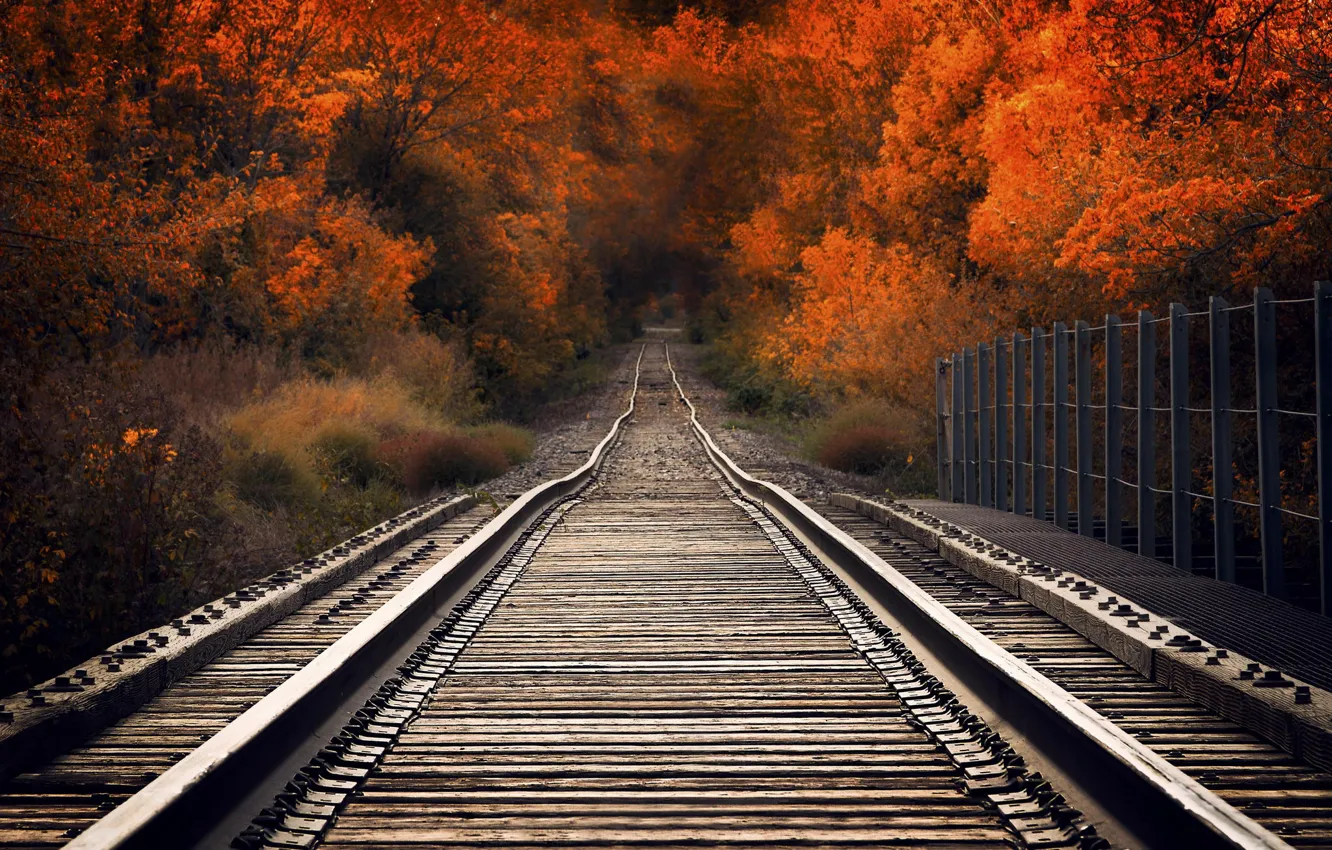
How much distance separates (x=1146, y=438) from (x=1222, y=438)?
130cm

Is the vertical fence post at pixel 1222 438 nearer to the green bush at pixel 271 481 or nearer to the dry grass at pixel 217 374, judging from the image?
the green bush at pixel 271 481

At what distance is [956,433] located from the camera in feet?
49.6

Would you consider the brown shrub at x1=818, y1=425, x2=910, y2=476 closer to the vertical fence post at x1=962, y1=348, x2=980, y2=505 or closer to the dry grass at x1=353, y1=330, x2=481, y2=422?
the vertical fence post at x1=962, y1=348, x2=980, y2=505

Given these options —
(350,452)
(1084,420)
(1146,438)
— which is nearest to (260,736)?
(1146,438)

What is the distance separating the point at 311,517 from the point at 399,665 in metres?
8.12

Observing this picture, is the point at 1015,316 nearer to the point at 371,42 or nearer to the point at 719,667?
the point at 719,667

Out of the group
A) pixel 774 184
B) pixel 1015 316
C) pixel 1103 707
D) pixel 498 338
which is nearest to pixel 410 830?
pixel 1103 707

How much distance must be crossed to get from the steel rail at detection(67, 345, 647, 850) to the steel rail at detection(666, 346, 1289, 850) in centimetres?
244

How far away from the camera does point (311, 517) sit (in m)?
13.6

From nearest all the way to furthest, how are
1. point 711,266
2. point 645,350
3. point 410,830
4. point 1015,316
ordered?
point 410,830 → point 1015,316 → point 711,266 → point 645,350

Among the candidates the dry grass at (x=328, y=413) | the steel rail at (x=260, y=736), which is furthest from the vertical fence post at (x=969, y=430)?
the steel rail at (x=260, y=736)

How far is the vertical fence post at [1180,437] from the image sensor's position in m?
8.27

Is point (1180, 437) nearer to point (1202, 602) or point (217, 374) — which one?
point (1202, 602)

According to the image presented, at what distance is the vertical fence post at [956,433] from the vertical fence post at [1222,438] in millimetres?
6953
